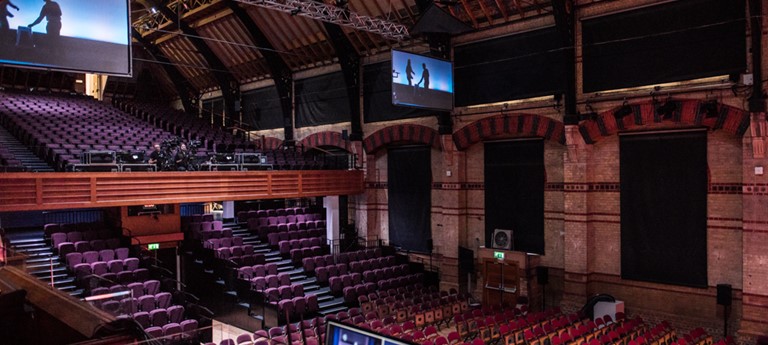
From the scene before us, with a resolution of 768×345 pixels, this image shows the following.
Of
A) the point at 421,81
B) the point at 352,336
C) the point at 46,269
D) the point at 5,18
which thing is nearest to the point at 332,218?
the point at 421,81

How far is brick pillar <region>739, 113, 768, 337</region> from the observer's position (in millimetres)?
11016

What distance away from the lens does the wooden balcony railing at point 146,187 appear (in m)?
11.6

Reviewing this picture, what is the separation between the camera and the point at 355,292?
14.3m

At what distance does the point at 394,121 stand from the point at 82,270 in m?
9.93

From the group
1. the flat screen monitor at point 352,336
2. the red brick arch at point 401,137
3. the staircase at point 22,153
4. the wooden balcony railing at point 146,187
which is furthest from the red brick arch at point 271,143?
the flat screen monitor at point 352,336

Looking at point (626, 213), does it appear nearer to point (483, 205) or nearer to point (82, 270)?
point (483, 205)

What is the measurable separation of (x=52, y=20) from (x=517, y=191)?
1167 cm

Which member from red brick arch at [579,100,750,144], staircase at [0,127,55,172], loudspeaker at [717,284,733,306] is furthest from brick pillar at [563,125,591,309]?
staircase at [0,127,55,172]

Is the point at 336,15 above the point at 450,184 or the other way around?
above

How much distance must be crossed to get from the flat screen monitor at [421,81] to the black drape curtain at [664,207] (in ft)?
15.1

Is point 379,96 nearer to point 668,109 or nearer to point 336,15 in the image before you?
point 336,15

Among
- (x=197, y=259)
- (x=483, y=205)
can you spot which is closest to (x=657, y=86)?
(x=483, y=205)

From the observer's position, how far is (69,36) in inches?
299

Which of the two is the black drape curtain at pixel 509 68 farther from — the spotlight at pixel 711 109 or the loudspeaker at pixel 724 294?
the loudspeaker at pixel 724 294
